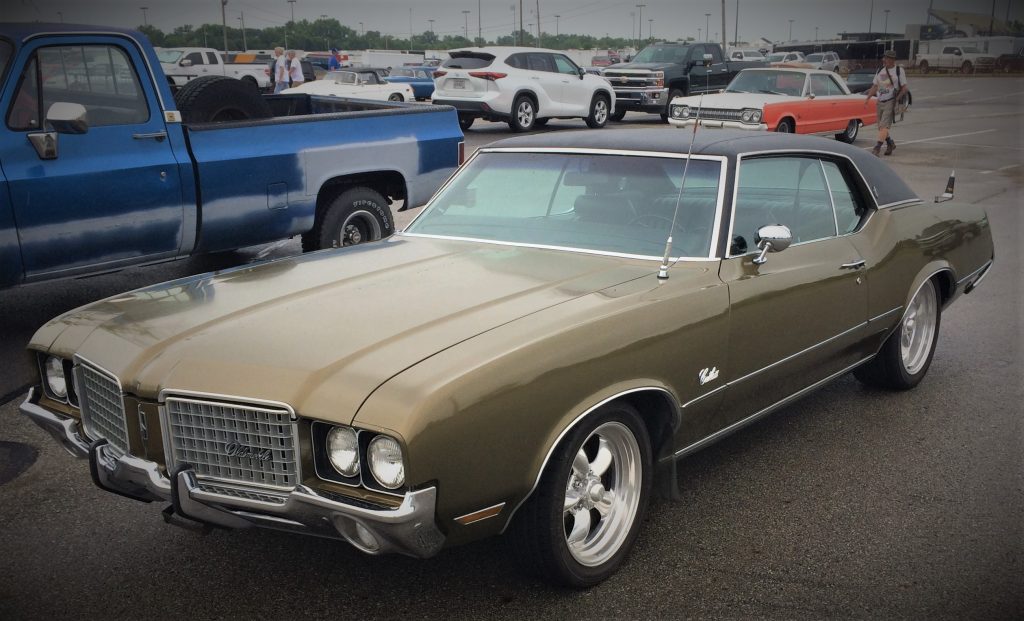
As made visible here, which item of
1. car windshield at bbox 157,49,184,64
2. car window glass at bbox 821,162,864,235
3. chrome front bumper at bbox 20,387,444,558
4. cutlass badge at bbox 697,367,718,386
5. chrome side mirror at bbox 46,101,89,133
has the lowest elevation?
chrome front bumper at bbox 20,387,444,558

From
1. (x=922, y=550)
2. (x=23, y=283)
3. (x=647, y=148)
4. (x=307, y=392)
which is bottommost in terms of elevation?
(x=922, y=550)

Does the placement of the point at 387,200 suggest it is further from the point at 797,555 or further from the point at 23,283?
the point at 797,555

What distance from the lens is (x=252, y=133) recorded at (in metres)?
6.51

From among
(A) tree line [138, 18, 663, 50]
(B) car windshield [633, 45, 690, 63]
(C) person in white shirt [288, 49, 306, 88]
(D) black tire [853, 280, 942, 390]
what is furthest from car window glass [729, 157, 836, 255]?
(A) tree line [138, 18, 663, 50]

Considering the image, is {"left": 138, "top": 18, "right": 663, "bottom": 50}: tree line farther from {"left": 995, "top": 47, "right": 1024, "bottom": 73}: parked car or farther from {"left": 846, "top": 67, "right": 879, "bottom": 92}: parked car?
{"left": 846, "top": 67, "right": 879, "bottom": 92}: parked car

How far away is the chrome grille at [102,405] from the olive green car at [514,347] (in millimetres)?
12

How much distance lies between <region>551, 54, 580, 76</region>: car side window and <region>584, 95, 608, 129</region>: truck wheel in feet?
2.46

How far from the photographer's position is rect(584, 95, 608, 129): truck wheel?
20.6 m

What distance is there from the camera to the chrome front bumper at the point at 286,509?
253 centimetres

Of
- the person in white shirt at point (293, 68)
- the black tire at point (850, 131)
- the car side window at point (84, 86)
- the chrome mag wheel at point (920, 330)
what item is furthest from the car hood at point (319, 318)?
the person in white shirt at point (293, 68)

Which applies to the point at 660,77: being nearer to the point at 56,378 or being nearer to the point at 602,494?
the point at 602,494

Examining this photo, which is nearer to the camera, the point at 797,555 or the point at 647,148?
the point at 797,555

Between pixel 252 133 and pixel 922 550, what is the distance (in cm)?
497

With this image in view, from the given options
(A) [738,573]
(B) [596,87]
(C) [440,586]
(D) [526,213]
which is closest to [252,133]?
(D) [526,213]
